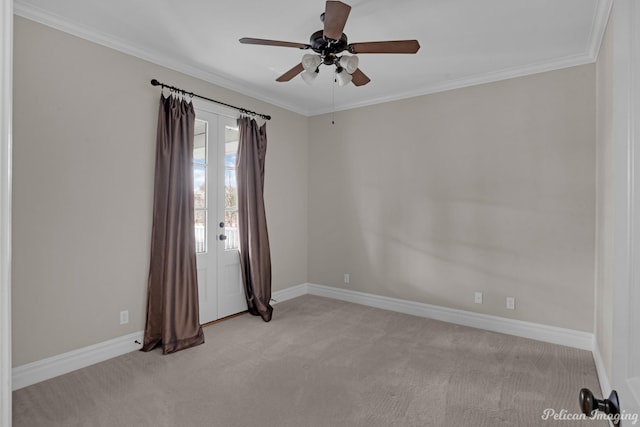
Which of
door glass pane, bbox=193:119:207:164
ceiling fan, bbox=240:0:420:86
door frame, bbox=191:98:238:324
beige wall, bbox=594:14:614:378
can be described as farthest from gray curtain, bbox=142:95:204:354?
beige wall, bbox=594:14:614:378

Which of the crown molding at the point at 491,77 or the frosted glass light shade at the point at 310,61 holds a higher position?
the crown molding at the point at 491,77

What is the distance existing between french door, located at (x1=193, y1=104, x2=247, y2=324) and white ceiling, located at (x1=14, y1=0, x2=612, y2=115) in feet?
1.97

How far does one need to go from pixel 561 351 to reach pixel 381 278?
2034 mm

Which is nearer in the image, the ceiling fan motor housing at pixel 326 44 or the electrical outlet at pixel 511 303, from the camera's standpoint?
the ceiling fan motor housing at pixel 326 44

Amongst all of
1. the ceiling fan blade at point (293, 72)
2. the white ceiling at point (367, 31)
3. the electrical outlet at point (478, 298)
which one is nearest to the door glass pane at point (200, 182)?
the white ceiling at point (367, 31)

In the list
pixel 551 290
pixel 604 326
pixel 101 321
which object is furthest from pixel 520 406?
pixel 101 321

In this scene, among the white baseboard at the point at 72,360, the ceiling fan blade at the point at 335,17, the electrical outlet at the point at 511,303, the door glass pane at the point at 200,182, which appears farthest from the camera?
the door glass pane at the point at 200,182

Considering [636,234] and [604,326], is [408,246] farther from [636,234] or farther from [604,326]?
[636,234]

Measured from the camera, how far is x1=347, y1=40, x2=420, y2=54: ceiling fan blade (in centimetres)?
230

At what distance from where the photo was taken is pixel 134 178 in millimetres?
3268

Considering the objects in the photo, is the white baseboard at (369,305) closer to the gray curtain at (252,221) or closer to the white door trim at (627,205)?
the gray curtain at (252,221)

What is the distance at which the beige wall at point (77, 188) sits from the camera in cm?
262

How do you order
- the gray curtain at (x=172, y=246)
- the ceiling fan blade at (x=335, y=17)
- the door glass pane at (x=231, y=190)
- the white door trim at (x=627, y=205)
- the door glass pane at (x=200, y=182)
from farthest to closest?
the door glass pane at (x=231, y=190), the door glass pane at (x=200, y=182), the gray curtain at (x=172, y=246), the ceiling fan blade at (x=335, y=17), the white door trim at (x=627, y=205)

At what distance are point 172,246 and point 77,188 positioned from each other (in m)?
0.92
